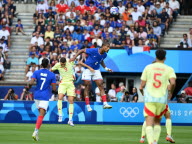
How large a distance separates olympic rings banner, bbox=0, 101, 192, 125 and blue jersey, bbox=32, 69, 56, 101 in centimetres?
913

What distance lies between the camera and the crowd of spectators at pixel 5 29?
3623 centimetres

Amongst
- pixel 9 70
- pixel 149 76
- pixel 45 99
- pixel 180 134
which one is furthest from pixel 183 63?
pixel 149 76

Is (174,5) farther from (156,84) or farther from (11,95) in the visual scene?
(156,84)

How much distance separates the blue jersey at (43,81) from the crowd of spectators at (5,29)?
16.7m

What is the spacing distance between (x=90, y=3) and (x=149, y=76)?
2421 cm

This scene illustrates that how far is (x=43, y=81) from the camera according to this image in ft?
62.3

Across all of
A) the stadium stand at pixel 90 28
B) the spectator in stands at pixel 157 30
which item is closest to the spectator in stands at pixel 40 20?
the stadium stand at pixel 90 28

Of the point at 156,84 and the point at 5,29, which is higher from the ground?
the point at 156,84

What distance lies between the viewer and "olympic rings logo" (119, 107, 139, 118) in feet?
93.8

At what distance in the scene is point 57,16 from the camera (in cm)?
3834

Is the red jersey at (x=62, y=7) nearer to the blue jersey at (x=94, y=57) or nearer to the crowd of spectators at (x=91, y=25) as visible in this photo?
the crowd of spectators at (x=91, y=25)

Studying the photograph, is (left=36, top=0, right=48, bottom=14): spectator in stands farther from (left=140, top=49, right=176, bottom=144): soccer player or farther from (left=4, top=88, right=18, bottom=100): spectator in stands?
(left=140, top=49, right=176, bottom=144): soccer player

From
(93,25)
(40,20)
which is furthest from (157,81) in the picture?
(40,20)

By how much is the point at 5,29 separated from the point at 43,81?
19.4m
